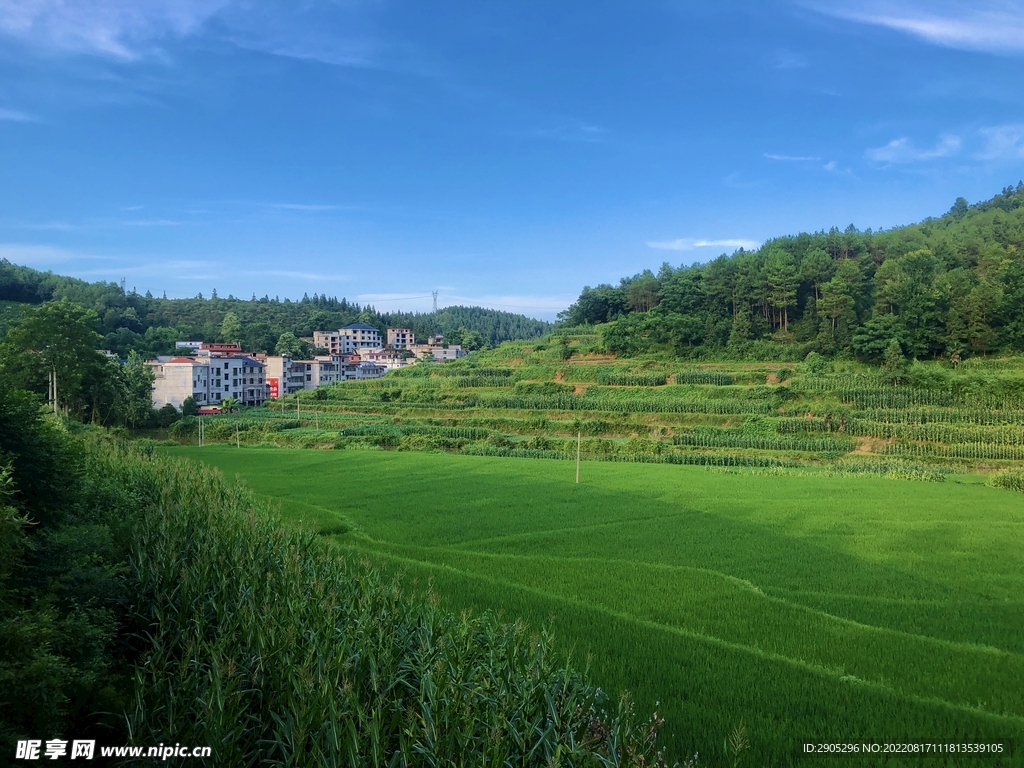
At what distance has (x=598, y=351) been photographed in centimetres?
5484

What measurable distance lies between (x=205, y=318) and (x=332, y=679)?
10896 cm

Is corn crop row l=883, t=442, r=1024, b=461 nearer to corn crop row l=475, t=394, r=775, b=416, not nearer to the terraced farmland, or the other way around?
the terraced farmland

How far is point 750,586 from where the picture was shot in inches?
399

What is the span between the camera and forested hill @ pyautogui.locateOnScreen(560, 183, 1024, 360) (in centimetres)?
4312

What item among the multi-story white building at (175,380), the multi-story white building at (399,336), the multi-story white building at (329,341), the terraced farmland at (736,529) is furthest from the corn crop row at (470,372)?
the multi-story white building at (399,336)

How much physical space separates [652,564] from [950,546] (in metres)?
7.20

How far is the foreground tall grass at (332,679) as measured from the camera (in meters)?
3.68

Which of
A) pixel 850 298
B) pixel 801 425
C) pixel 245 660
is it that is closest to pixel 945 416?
pixel 801 425

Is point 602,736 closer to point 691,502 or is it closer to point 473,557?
point 473,557

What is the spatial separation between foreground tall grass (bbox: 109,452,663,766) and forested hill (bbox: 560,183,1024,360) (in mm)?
44553

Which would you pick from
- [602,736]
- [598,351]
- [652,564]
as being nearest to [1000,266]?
[598,351]

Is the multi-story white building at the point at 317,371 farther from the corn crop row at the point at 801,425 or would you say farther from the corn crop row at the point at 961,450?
the corn crop row at the point at 961,450

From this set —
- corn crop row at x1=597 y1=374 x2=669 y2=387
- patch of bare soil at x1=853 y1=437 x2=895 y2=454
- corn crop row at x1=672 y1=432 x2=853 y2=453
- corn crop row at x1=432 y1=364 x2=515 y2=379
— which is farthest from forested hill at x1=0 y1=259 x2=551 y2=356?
patch of bare soil at x1=853 y1=437 x2=895 y2=454

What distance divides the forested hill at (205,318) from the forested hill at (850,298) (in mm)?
49979
